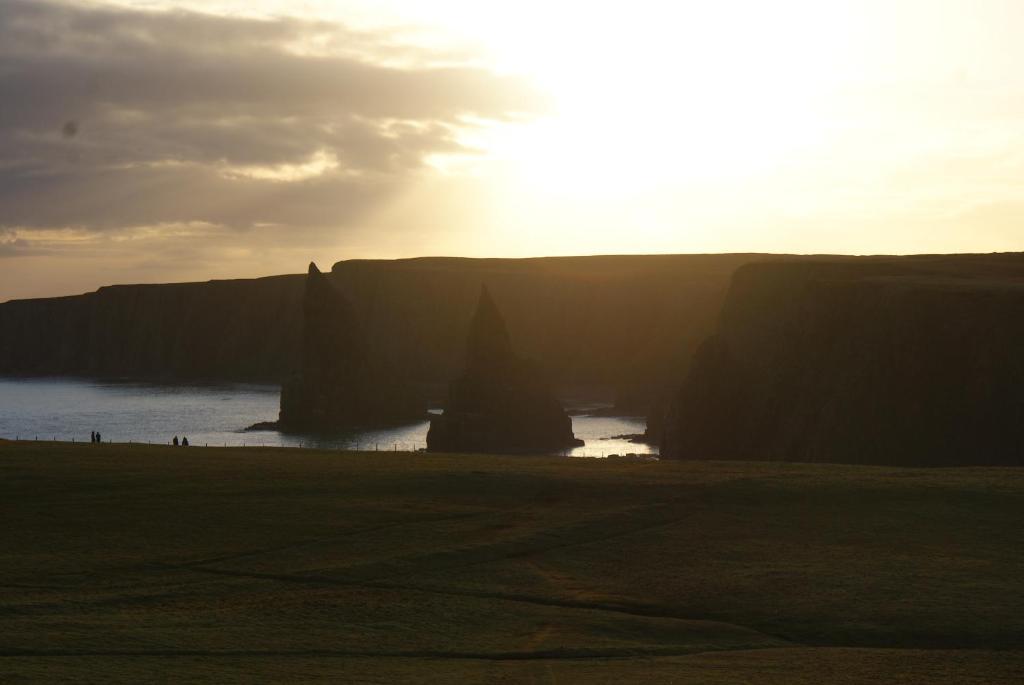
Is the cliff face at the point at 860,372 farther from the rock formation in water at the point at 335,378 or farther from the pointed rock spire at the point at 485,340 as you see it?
the rock formation in water at the point at 335,378

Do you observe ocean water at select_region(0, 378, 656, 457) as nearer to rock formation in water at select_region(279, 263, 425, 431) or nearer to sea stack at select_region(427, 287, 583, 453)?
sea stack at select_region(427, 287, 583, 453)

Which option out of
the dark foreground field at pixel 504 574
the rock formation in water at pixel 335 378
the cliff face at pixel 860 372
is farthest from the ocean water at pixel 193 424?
the dark foreground field at pixel 504 574

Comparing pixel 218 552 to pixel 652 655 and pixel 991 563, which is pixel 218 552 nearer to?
pixel 652 655

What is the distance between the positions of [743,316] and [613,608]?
240ft

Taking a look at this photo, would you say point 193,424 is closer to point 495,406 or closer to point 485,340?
point 485,340

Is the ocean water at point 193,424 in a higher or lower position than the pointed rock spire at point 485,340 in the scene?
lower

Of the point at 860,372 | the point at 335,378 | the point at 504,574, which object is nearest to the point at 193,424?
the point at 335,378

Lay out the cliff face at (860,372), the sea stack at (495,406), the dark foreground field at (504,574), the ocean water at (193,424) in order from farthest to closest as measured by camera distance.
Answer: the ocean water at (193,424), the sea stack at (495,406), the cliff face at (860,372), the dark foreground field at (504,574)

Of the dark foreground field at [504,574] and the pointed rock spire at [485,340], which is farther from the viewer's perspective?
the pointed rock spire at [485,340]

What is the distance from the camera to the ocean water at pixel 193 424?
351 feet

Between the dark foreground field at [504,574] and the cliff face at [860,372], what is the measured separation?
123ft

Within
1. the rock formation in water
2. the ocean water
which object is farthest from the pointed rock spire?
the rock formation in water

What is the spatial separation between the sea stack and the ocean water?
3.66 meters

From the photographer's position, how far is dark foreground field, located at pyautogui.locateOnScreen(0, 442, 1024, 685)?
1770 cm
